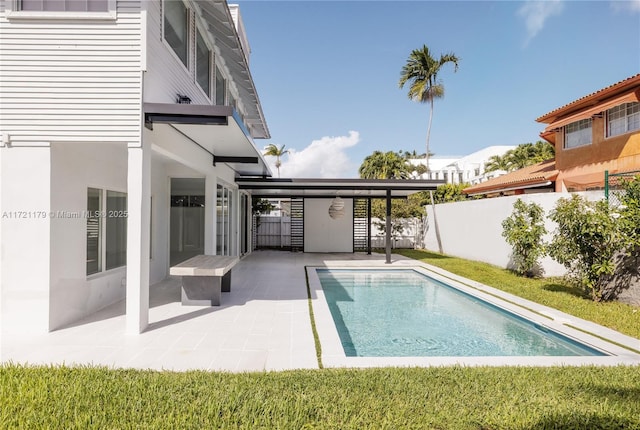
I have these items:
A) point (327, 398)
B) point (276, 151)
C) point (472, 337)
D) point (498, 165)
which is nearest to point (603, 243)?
point (472, 337)

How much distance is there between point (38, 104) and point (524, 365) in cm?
785

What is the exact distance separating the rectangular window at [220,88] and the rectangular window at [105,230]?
4.59m

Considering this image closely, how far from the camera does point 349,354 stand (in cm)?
502

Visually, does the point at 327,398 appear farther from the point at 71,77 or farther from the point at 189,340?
the point at 71,77

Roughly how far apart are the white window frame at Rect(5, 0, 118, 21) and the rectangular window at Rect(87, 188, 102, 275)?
8.99 feet

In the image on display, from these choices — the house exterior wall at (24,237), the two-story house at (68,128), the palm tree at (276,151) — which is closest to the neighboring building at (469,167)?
the palm tree at (276,151)

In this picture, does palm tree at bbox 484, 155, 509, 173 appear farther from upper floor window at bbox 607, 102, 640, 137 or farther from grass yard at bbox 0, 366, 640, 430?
grass yard at bbox 0, 366, 640, 430

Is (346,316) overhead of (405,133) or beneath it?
beneath

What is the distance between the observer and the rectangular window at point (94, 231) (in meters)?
6.02

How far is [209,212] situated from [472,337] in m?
7.49

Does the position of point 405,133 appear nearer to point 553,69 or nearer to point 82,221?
point 553,69

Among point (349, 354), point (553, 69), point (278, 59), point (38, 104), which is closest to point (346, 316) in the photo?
point (349, 354)

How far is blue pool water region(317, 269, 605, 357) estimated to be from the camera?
520 centimetres

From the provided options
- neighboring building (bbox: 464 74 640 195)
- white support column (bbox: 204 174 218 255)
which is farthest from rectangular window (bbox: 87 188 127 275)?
neighboring building (bbox: 464 74 640 195)
